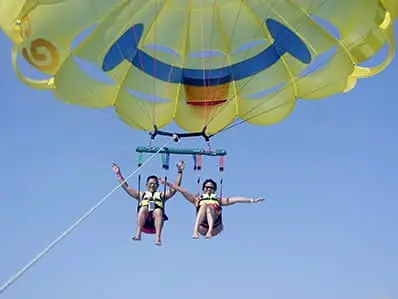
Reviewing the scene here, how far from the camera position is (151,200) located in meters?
10.9

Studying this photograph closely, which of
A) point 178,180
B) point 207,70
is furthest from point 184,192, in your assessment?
point 207,70

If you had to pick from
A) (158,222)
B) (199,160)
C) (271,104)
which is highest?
(271,104)

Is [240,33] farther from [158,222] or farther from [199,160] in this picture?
[158,222]

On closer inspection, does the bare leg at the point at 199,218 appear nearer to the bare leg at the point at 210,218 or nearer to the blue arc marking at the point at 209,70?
the bare leg at the point at 210,218

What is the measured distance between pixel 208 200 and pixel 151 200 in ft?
2.09

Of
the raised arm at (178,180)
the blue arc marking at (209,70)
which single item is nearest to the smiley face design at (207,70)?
the blue arc marking at (209,70)

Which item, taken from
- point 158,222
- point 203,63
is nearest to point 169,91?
point 203,63

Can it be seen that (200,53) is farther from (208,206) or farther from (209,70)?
(208,206)

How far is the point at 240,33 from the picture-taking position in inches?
454

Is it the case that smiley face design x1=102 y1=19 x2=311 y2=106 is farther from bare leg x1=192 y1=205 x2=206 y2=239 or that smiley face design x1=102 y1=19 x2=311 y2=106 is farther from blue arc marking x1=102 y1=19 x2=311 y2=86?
bare leg x1=192 y1=205 x2=206 y2=239

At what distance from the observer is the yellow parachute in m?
11.0

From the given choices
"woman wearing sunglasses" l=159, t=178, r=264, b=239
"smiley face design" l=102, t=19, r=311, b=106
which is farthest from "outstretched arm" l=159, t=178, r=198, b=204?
"smiley face design" l=102, t=19, r=311, b=106

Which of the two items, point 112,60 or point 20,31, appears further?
point 112,60

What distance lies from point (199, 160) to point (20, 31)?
2.42 m
